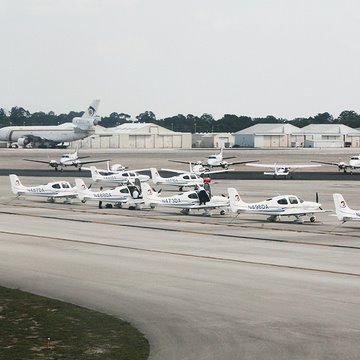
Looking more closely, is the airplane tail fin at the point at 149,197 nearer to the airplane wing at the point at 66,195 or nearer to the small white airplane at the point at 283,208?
the small white airplane at the point at 283,208

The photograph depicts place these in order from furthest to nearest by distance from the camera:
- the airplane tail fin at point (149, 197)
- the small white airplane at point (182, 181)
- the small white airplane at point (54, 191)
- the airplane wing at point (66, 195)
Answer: the small white airplane at point (182, 181), the small white airplane at point (54, 191), the airplane wing at point (66, 195), the airplane tail fin at point (149, 197)

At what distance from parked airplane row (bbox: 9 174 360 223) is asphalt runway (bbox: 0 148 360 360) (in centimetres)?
89

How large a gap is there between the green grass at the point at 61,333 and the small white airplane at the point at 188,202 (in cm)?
3475

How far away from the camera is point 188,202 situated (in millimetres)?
71000

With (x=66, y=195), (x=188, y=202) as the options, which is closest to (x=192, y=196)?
(x=188, y=202)

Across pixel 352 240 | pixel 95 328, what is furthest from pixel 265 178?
pixel 95 328

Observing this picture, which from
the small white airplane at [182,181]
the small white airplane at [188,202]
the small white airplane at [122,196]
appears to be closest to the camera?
the small white airplane at [188,202]

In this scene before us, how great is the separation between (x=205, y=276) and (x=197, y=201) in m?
29.9

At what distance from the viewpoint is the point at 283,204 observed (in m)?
64.8

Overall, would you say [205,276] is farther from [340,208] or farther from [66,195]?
[66,195]

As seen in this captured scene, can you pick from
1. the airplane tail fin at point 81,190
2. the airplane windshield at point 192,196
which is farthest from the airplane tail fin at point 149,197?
the airplane tail fin at point 81,190

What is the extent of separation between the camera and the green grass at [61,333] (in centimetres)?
2759

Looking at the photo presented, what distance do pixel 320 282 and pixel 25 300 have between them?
1202cm

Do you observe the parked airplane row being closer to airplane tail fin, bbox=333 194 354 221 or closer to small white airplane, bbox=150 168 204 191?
airplane tail fin, bbox=333 194 354 221
